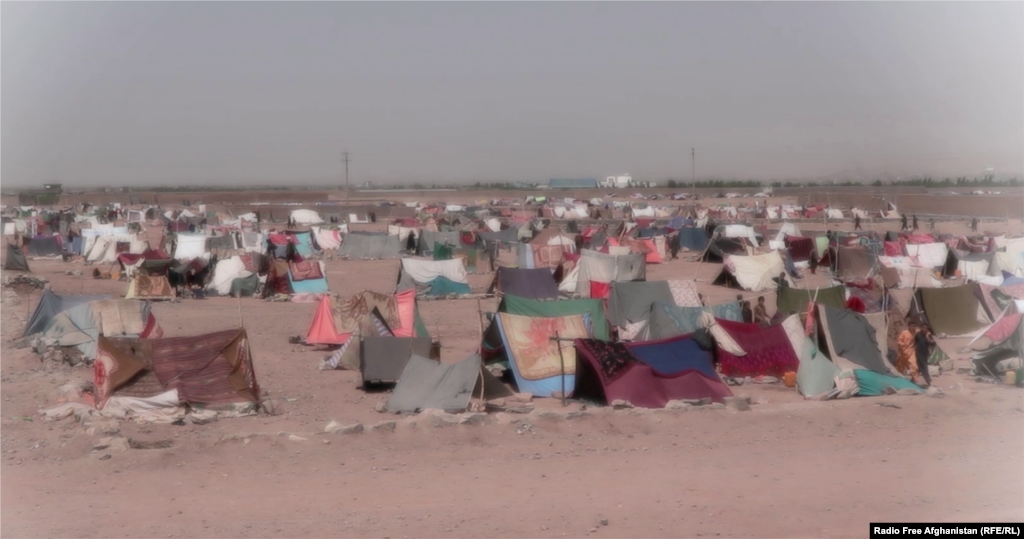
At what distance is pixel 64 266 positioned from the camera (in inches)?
1329

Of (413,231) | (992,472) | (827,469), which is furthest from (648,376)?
(413,231)

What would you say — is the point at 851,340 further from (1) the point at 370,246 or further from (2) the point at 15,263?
(2) the point at 15,263

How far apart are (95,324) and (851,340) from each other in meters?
12.4

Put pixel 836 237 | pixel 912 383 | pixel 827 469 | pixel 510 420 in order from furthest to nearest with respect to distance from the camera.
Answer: pixel 836 237 < pixel 912 383 < pixel 510 420 < pixel 827 469

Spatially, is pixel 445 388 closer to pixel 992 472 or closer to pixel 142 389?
pixel 142 389

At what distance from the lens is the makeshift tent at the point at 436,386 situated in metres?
12.0

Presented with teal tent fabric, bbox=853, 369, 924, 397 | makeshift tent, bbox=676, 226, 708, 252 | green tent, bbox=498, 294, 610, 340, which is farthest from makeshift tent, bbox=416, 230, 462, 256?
teal tent fabric, bbox=853, 369, 924, 397

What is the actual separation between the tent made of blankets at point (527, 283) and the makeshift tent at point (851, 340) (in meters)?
9.29

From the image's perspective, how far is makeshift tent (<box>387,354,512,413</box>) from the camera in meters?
12.0

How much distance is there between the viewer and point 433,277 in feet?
80.7

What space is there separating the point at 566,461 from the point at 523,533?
6.63ft

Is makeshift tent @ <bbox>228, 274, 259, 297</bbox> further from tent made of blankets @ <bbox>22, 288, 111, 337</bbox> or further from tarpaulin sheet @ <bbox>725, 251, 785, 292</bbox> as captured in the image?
tarpaulin sheet @ <bbox>725, 251, 785, 292</bbox>

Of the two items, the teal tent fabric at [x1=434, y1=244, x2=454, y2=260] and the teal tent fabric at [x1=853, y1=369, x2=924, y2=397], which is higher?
the teal tent fabric at [x1=434, y1=244, x2=454, y2=260]

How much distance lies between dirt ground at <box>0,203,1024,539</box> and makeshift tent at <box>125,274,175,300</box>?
11.3 m
